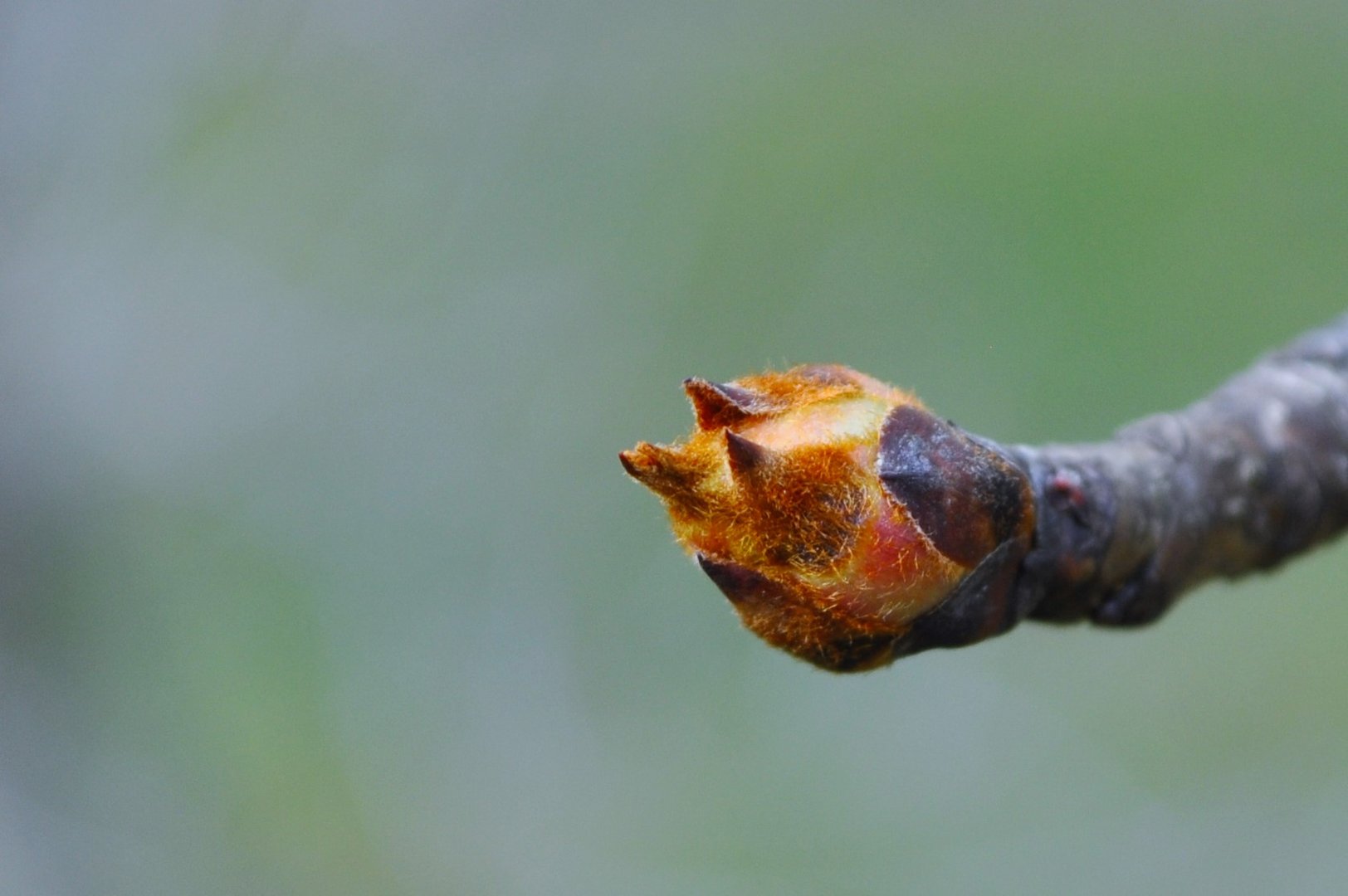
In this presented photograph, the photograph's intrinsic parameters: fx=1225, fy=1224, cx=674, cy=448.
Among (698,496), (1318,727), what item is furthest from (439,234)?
(698,496)

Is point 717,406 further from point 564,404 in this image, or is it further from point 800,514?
point 564,404

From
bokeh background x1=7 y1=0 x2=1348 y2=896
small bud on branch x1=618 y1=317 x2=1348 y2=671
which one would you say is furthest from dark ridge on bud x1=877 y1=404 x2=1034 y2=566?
bokeh background x1=7 y1=0 x2=1348 y2=896

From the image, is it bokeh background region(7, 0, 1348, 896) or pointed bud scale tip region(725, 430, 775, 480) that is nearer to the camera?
pointed bud scale tip region(725, 430, 775, 480)

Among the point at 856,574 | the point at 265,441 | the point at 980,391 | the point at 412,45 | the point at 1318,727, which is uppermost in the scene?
the point at 412,45

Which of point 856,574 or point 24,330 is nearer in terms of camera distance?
point 856,574

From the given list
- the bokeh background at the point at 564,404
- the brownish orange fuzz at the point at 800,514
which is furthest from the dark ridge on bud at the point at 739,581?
the bokeh background at the point at 564,404

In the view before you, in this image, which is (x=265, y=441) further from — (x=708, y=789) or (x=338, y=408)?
(x=708, y=789)

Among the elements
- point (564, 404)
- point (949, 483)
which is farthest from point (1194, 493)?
point (564, 404)

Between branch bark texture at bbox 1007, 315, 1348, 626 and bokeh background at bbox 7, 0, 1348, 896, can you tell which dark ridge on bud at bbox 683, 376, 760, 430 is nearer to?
branch bark texture at bbox 1007, 315, 1348, 626
